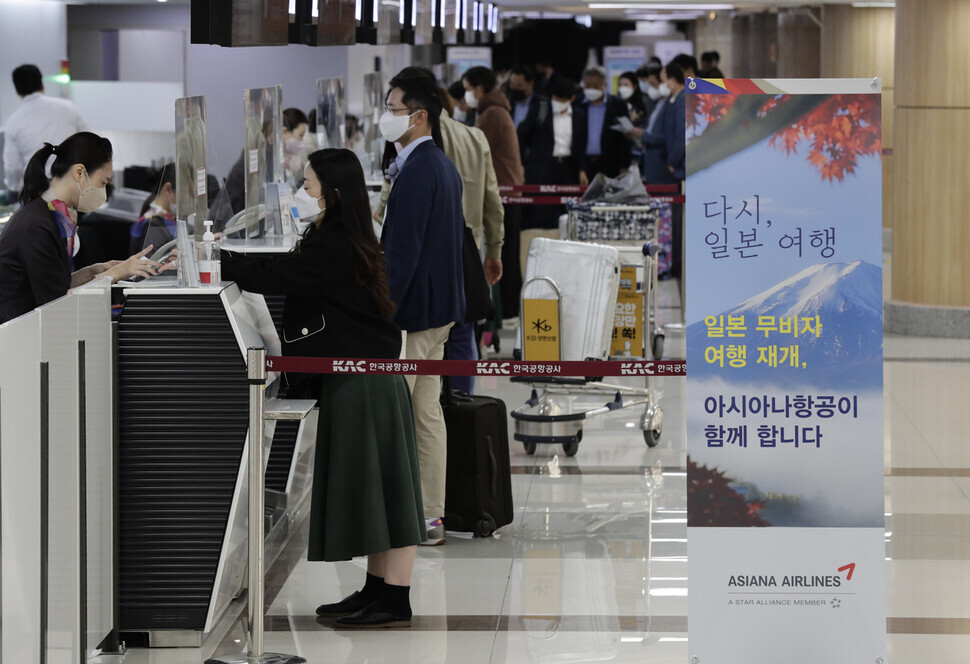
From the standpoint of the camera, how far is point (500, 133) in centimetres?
936

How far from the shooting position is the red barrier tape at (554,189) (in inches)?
376

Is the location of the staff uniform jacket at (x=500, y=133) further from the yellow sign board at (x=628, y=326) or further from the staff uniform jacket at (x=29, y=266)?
the staff uniform jacket at (x=29, y=266)

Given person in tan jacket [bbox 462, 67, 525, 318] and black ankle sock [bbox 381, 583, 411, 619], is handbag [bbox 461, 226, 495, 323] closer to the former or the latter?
black ankle sock [bbox 381, 583, 411, 619]

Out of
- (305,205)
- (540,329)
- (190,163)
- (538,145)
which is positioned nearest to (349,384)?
(190,163)

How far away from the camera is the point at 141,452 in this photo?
405cm

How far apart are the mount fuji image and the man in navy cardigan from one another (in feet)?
5.83

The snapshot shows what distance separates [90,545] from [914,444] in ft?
14.4

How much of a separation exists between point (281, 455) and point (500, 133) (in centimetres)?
431

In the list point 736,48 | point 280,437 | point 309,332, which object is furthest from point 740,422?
point 736,48

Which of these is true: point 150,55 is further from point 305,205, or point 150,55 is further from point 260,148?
point 260,148

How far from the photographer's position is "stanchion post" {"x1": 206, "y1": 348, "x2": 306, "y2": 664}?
387cm

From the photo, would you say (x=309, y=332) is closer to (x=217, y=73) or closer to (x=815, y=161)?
(x=815, y=161)

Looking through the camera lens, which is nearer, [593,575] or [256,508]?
[256,508]

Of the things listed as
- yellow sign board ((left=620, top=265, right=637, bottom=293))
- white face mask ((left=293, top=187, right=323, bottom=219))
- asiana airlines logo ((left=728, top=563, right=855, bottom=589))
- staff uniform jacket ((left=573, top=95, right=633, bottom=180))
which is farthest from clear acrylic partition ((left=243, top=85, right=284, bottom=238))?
staff uniform jacket ((left=573, top=95, right=633, bottom=180))
